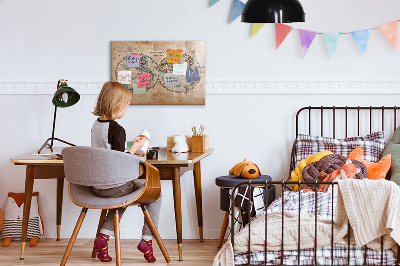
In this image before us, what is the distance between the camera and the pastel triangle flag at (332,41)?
13.9ft

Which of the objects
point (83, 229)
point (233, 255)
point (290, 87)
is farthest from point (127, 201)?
point (290, 87)

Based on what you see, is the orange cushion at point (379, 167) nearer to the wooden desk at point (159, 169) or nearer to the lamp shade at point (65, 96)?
the wooden desk at point (159, 169)

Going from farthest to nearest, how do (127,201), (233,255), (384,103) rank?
(384,103) → (127,201) → (233,255)

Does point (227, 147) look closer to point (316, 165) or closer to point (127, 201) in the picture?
point (316, 165)

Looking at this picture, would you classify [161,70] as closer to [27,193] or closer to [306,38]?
[306,38]

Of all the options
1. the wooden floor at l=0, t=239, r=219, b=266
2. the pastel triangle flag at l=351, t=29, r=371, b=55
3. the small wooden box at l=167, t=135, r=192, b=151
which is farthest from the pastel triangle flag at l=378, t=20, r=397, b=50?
the wooden floor at l=0, t=239, r=219, b=266

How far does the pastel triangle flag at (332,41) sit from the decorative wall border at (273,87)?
231 mm

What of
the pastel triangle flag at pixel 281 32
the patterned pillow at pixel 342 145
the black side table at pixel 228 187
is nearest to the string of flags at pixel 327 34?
the pastel triangle flag at pixel 281 32

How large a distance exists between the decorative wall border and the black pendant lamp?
1230 millimetres

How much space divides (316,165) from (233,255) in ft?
3.61

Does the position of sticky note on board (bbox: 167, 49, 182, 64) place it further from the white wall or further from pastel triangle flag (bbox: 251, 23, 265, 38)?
pastel triangle flag (bbox: 251, 23, 265, 38)

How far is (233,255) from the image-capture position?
296 centimetres

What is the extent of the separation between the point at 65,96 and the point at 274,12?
5.68 feet

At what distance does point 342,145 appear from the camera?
4.12 m
